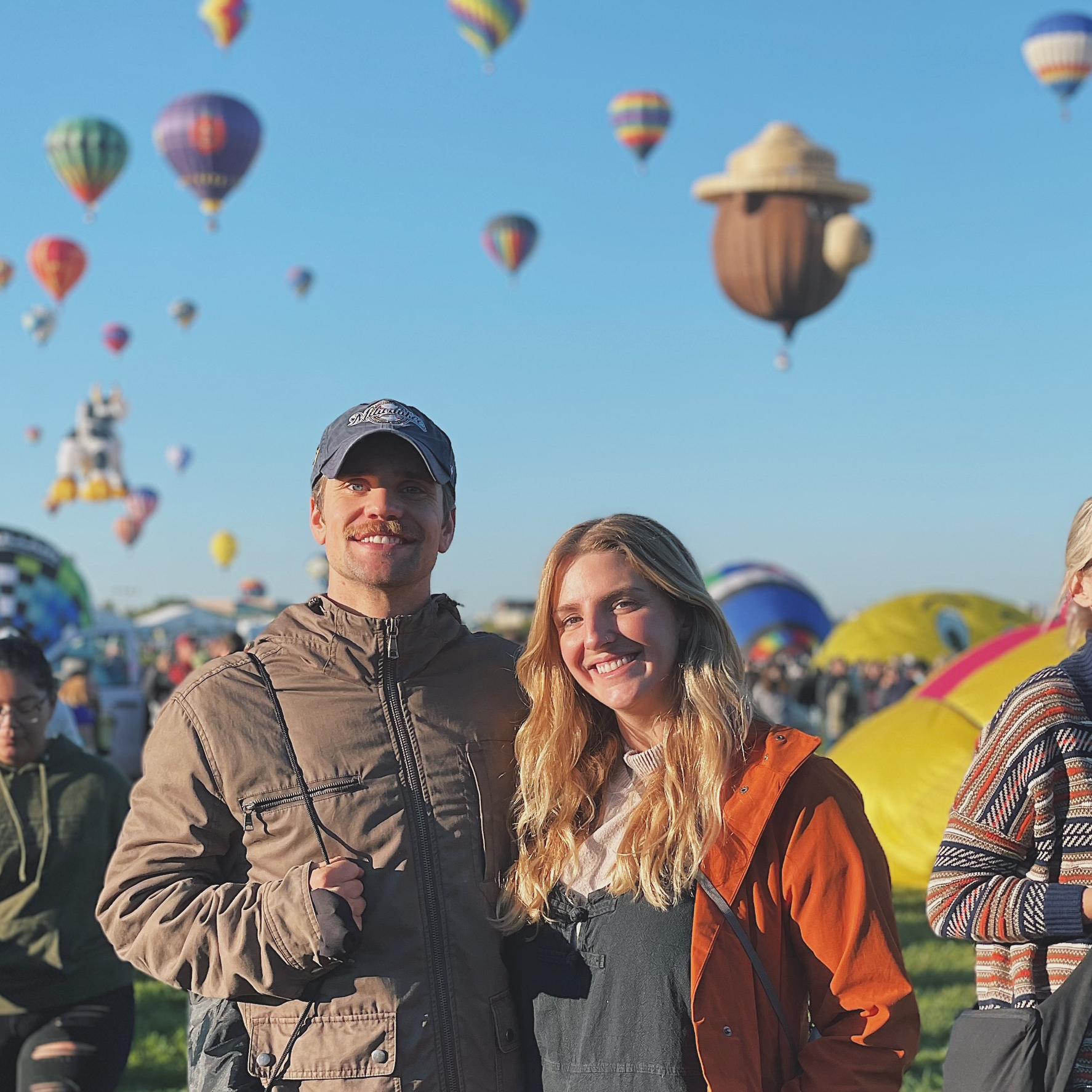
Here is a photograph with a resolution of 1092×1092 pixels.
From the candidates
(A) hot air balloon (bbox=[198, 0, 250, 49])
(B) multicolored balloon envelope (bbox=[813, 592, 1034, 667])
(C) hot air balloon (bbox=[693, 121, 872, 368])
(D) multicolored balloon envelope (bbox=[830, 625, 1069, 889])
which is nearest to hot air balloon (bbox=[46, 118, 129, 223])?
(A) hot air balloon (bbox=[198, 0, 250, 49])

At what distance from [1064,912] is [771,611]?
26.2 m

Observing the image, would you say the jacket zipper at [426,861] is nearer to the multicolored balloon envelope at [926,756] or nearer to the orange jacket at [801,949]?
the orange jacket at [801,949]

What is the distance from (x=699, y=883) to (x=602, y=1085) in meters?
0.30

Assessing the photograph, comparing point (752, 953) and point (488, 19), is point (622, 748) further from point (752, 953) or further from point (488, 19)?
point (488, 19)

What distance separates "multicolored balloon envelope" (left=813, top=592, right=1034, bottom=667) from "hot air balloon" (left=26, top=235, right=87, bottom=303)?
20.1 metres

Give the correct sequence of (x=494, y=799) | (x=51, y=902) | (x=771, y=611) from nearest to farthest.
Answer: (x=494, y=799), (x=51, y=902), (x=771, y=611)

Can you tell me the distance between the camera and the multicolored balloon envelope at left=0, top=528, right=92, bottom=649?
15.8m

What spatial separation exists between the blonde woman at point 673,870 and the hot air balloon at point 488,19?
27148 millimetres

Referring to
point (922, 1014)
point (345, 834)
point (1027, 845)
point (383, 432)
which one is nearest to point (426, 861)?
point (345, 834)

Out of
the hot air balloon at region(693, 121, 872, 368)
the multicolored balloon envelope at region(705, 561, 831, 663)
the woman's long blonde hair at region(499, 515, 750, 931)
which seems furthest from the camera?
the multicolored balloon envelope at region(705, 561, 831, 663)

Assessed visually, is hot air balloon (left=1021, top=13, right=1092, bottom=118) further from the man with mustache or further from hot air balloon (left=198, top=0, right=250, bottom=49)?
the man with mustache

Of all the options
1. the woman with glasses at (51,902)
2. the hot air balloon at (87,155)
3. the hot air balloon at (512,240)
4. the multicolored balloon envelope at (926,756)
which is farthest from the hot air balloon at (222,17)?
the woman with glasses at (51,902)

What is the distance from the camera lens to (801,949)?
6.26 ft

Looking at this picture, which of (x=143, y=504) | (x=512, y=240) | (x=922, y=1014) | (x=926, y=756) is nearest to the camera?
(x=922, y=1014)
